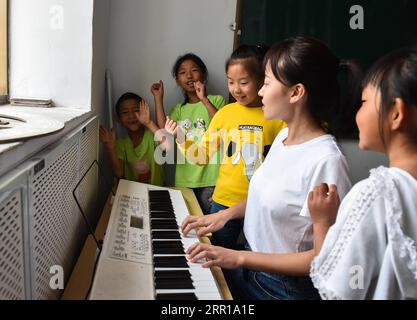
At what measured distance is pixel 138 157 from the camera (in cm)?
212

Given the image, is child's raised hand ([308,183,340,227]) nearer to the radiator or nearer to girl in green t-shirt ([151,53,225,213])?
the radiator

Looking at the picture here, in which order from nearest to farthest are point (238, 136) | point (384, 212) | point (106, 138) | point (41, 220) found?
point (384, 212), point (41, 220), point (238, 136), point (106, 138)

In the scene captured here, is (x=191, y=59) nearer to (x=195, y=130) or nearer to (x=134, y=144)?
(x=195, y=130)

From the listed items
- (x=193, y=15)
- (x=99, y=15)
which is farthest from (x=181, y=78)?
(x=99, y=15)

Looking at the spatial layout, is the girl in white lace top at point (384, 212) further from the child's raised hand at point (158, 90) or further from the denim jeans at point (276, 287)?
the child's raised hand at point (158, 90)

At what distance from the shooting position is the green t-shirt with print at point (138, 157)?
2.12m

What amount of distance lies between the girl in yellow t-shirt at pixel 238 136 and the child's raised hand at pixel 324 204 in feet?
2.81

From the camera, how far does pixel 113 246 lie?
114 cm

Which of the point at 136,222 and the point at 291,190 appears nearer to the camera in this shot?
the point at 291,190

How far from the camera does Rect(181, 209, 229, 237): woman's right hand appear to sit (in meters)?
1.29

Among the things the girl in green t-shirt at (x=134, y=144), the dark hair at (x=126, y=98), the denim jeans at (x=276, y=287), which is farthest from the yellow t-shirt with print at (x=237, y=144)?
the denim jeans at (x=276, y=287)

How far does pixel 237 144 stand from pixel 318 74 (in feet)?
2.45

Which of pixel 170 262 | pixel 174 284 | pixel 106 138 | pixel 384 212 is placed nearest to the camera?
pixel 384 212

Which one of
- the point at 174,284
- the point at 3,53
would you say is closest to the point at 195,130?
the point at 3,53
